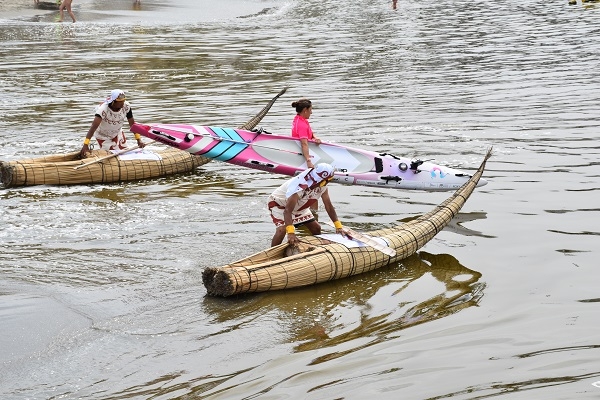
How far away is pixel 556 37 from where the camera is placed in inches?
1396

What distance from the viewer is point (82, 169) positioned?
1669 cm

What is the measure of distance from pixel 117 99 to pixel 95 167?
1182mm

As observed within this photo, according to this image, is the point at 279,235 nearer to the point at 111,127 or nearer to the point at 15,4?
the point at 111,127

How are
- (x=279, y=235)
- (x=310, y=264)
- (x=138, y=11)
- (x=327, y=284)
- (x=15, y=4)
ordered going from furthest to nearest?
1. (x=15, y=4)
2. (x=138, y=11)
3. (x=279, y=235)
4. (x=327, y=284)
5. (x=310, y=264)

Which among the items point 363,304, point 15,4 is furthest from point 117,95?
point 15,4

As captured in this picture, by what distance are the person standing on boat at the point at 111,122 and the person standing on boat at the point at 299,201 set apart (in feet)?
16.5

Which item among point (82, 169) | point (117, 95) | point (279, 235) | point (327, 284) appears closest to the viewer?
point (327, 284)

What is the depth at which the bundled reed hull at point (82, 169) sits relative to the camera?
54.1 feet

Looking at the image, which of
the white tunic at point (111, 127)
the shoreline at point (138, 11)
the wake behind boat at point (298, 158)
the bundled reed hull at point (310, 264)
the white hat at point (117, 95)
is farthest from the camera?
the shoreline at point (138, 11)

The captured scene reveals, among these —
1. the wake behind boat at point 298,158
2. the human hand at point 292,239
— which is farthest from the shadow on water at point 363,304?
the wake behind boat at point 298,158

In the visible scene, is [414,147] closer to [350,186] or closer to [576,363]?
[350,186]

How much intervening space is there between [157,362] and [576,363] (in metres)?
3.88

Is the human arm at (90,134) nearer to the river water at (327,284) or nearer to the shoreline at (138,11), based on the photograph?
the river water at (327,284)

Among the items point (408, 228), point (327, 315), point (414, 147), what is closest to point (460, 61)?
point (414, 147)
